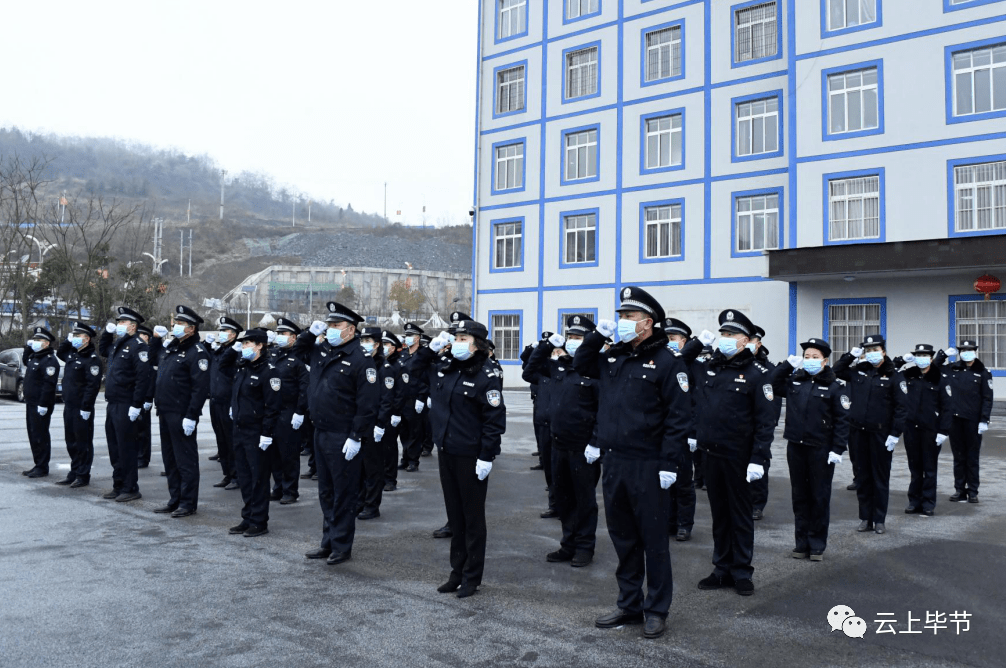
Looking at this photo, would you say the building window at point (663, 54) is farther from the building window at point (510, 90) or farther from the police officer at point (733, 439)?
the police officer at point (733, 439)

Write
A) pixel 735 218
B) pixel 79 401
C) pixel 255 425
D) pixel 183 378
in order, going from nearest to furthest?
pixel 255 425 < pixel 183 378 < pixel 79 401 < pixel 735 218

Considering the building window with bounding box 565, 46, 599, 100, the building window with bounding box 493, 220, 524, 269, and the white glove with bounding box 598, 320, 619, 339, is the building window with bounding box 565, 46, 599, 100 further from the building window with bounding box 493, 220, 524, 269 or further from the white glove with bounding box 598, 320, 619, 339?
the white glove with bounding box 598, 320, 619, 339

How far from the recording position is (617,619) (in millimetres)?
5367

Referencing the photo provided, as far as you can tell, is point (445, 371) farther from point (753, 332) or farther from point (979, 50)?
point (979, 50)

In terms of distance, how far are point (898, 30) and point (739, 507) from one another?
79.1 feet

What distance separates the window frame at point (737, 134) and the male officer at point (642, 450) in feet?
83.3

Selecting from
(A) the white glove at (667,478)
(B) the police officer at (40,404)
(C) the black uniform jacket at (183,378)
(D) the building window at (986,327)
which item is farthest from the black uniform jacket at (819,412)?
(D) the building window at (986,327)

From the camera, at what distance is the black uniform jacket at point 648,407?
535 centimetres

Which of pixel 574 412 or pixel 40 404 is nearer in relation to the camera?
pixel 574 412

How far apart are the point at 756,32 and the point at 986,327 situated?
13182 mm

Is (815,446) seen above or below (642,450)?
below

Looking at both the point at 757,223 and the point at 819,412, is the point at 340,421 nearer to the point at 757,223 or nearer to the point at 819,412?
the point at 819,412

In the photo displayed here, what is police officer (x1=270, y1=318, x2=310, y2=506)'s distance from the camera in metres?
9.12

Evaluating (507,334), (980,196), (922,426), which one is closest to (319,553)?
(922,426)
